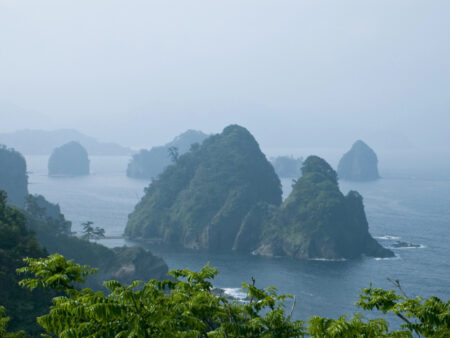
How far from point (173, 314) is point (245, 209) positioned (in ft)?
415

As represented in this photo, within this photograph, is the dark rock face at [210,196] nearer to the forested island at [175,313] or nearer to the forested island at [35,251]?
the forested island at [35,251]

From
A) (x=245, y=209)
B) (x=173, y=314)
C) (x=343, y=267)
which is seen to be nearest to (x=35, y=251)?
(x=173, y=314)

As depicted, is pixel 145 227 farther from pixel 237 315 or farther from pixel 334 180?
pixel 237 315

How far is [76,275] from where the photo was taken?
11211mm

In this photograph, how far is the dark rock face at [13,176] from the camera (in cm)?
15625

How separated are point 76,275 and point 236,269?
96747 mm

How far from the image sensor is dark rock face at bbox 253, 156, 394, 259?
117 m

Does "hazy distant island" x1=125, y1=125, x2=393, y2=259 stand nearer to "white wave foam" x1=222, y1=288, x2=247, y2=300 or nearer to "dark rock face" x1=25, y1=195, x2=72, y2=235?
"dark rock face" x1=25, y1=195, x2=72, y2=235

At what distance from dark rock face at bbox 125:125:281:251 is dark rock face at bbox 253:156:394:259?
31.7 feet

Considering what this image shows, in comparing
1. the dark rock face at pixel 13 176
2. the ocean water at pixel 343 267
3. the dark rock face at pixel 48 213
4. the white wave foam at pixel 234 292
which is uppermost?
the dark rock face at pixel 13 176

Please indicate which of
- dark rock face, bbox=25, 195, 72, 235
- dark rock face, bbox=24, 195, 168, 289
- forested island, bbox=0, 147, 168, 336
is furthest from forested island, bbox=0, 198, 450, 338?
dark rock face, bbox=25, 195, 72, 235

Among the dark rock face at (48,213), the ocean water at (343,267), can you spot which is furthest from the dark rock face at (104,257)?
the ocean water at (343,267)

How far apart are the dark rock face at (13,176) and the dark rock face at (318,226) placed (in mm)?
85126

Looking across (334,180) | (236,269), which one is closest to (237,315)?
(236,269)
